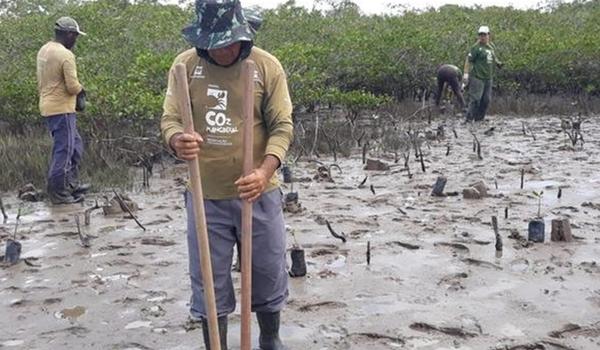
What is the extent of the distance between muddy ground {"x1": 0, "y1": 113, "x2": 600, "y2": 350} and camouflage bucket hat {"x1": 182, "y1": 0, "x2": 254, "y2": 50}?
1.64 metres

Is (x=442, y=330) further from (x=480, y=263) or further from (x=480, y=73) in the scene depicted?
(x=480, y=73)

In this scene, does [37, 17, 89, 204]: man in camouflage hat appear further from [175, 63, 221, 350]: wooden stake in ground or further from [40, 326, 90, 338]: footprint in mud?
[175, 63, 221, 350]: wooden stake in ground

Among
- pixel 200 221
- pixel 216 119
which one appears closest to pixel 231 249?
pixel 216 119

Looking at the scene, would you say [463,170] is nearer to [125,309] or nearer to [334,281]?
[334,281]

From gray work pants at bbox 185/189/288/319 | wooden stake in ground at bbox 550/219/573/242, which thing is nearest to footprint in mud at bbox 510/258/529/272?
wooden stake in ground at bbox 550/219/573/242

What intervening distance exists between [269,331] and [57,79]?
4.35 metres

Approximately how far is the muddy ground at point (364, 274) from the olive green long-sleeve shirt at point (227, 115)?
3.55 feet

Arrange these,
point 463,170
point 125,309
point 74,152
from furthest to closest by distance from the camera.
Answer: point 463,170 → point 74,152 → point 125,309

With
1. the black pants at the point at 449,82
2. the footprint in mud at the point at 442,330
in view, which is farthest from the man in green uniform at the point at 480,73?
the footprint in mud at the point at 442,330

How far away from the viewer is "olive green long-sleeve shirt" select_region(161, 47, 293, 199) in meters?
3.26

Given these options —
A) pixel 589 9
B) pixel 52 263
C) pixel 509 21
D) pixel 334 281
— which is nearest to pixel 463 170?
pixel 334 281

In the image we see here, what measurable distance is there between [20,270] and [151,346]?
1.85 meters

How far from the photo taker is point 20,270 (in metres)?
5.31

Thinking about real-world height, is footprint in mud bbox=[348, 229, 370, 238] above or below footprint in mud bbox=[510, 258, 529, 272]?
above
